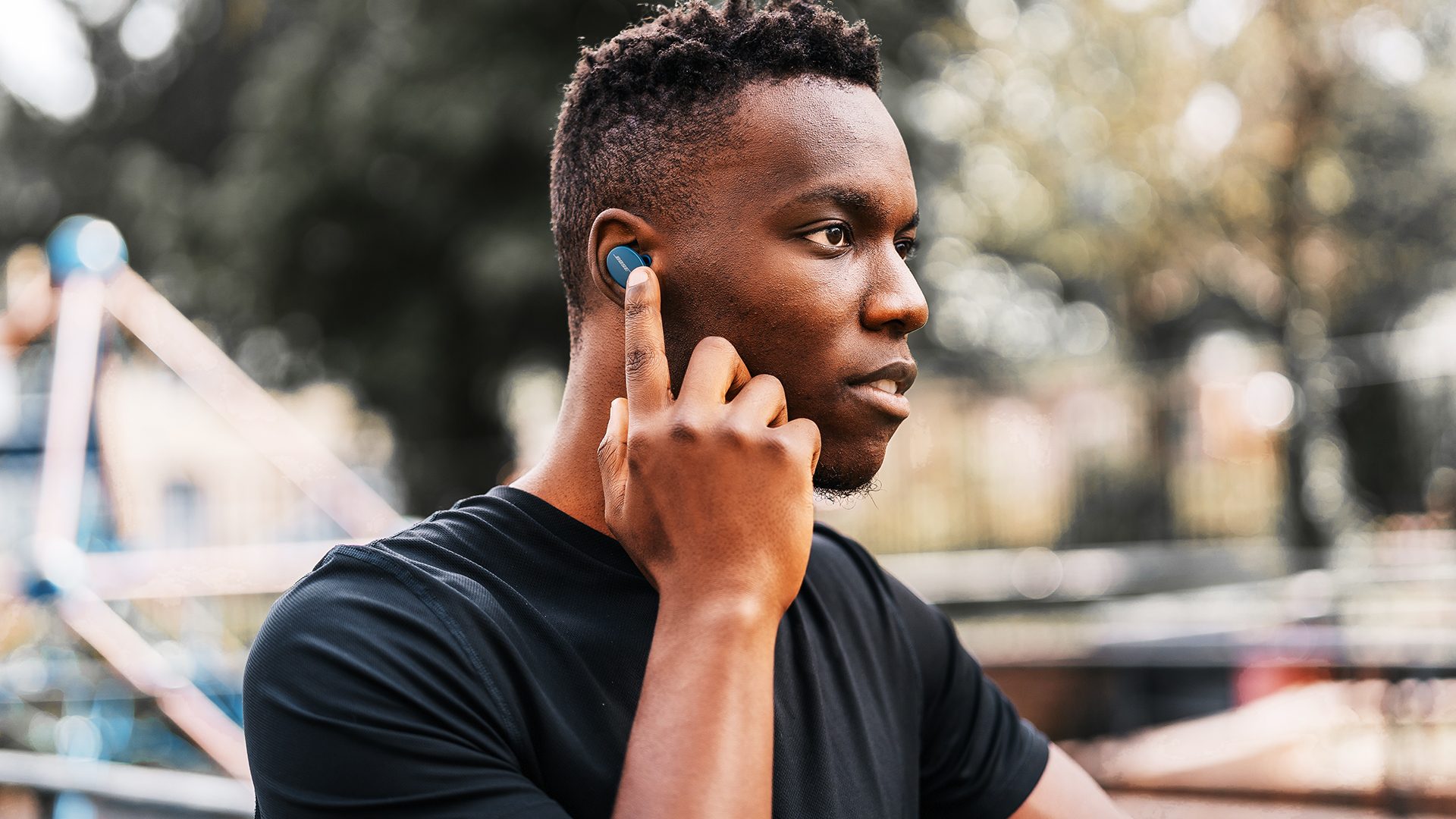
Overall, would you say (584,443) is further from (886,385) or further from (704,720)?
(704,720)

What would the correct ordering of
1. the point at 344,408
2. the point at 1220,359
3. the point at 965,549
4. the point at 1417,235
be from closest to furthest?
the point at 1220,359 < the point at 965,549 < the point at 344,408 < the point at 1417,235

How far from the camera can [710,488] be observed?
139 cm

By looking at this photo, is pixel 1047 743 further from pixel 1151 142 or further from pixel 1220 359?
pixel 1151 142

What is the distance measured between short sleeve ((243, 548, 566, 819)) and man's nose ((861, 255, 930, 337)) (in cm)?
65

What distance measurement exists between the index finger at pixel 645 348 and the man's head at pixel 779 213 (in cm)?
7

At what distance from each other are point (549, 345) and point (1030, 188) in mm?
6640

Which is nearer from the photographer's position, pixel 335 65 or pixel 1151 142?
pixel 335 65

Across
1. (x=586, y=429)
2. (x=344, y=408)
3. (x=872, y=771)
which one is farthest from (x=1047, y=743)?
(x=344, y=408)

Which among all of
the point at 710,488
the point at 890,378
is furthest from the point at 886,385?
the point at 710,488

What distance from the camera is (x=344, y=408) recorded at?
14.4 metres

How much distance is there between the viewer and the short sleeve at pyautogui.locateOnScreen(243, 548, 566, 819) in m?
1.28

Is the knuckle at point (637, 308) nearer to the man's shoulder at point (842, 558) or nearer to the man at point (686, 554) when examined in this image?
the man at point (686, 554)

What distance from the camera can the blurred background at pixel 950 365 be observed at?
7.08m

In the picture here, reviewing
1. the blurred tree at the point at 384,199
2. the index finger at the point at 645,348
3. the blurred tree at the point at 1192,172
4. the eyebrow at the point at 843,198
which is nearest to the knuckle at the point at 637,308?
the index finger at the point at 645,348
